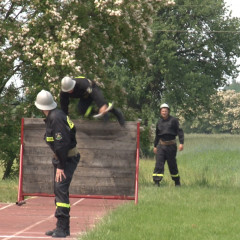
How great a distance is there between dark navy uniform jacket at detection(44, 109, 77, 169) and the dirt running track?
1009 millimetres

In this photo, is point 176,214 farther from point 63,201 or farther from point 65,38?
point 65,38

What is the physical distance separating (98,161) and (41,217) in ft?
5.36

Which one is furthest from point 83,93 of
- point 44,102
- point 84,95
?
point 44,102

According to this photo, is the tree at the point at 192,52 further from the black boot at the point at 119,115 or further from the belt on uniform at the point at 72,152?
the belt on uniform at the point at 72,152

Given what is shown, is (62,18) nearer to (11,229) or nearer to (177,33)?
(11,229)

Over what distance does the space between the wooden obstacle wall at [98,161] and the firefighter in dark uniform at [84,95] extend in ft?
2.23

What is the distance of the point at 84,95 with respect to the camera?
1070 centimetres

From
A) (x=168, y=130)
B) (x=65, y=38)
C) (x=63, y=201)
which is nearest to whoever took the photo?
(x=63, y=201)

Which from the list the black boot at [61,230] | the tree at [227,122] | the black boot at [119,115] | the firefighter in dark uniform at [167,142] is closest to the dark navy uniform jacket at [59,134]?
the black boot at [61,230]

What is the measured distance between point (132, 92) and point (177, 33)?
6.36 meters

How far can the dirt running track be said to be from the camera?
9031mm

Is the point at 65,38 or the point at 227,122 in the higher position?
the point at 65,38

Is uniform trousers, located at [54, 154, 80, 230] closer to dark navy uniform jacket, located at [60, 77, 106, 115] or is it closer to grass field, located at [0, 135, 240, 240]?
grass field, located at [0, 135, 240, 240]

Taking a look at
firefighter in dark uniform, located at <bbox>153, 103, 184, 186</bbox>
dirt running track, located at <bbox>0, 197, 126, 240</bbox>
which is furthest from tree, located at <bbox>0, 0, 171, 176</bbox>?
dirt running track, located at <bbox>0, 197, 126, 240</bbox>
